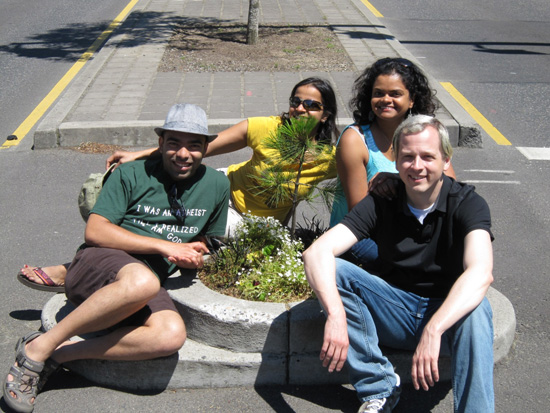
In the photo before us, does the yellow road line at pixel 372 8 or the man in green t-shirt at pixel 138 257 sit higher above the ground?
the man in green t-shirt at pixel 138 257

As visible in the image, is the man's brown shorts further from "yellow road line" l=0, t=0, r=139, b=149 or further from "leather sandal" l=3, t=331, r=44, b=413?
"yellow road line" l=0, t=0, r=139, b=149

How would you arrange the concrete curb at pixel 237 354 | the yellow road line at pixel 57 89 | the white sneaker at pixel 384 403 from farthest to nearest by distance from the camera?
the yellow road line at pixel 57 89 → the concrete curb at pixel 237 354 → the white sneaker at pixel 384 403

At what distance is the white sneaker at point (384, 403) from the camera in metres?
2.89

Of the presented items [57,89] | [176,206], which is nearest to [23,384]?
[176,206]

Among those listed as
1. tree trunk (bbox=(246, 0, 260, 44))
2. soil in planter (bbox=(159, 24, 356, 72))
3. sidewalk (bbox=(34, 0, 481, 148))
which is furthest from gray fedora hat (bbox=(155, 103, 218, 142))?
tree trunk (bbox=(246, 0, 260, 44))

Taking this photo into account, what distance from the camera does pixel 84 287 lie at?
314 centimetres

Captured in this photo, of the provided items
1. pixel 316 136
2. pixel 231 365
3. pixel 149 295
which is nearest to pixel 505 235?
pixel 316 136

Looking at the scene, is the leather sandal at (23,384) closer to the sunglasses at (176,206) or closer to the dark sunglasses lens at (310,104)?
the sunglasses at (176,206)

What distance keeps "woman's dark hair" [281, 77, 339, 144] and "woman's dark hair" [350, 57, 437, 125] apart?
0.15 metres

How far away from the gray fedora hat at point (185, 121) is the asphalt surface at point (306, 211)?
1.29 metres

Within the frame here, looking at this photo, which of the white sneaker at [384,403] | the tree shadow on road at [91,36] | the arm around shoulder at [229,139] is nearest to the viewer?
the white sneaker at [384,403]

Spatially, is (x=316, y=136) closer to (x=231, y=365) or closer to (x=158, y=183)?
(x=158, y=183)

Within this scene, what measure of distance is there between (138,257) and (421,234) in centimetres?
139

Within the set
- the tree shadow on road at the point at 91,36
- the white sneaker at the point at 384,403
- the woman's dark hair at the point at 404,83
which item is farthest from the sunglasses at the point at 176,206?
the tree shadow on road at the point at 91,36
